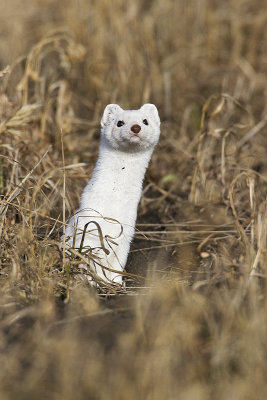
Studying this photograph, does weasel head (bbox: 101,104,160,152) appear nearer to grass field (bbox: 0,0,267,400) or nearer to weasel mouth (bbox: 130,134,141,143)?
weasel mouth (bbox: 130,134,141,143)

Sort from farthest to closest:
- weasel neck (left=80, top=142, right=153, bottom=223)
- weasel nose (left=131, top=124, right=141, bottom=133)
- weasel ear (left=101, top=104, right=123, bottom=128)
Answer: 1. weasel ear (left=101, top=104, right=123, bottom=128)
2. weasel neck (left=80, top=142, right=153, bottom=223)
3. weasel nose (left=131, top=124, right=141, bottom=133)

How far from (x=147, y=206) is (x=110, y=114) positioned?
4.86ft

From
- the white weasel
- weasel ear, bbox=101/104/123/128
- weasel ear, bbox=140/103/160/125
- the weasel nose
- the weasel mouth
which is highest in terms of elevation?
weasel ear, bbox=140/103/160/125

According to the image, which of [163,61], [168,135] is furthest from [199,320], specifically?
[163,61]

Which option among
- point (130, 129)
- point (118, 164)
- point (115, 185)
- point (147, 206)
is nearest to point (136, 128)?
point (130, 129)

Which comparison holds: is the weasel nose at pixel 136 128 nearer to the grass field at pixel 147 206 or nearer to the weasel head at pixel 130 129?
the weasel head at pixel 130 129

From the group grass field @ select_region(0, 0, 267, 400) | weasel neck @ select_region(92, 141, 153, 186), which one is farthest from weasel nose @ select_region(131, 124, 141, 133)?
grass field @ select_region(0, 0, 267, 400)

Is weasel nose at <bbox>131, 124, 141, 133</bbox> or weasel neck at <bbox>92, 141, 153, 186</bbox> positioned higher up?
weasel nose at <bbox>131, 124, 141, 133</bbox>

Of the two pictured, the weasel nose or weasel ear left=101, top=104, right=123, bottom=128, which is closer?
the weasel nose

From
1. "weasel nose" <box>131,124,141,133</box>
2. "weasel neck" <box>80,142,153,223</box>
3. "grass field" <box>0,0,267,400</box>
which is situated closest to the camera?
"grass field" <box>0,0,267,400</box>

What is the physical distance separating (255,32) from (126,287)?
471 centimetres

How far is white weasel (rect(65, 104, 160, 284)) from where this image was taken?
136 inches

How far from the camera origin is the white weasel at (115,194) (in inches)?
136

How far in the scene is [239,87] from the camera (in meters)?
6.36
